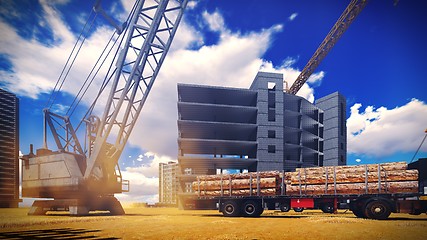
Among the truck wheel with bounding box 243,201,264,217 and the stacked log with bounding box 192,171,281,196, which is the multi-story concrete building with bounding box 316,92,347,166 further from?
the truck wheel with bounding box 243,201,264,217

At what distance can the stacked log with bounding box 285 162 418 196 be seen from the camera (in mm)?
17047

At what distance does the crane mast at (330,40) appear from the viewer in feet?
176

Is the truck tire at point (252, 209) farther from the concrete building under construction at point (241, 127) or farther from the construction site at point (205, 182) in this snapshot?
the concrete building under construction at point (241, 127)

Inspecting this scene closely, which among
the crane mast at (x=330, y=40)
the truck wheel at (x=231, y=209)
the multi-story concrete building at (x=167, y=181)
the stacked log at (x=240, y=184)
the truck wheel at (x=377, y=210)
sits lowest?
the multi-story concrete building at (x=167, y=181)

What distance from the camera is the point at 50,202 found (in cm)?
2408

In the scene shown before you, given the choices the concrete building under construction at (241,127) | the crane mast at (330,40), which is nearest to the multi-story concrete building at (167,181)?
the crane mast at (330,40)

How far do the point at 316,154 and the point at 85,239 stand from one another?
173 feet

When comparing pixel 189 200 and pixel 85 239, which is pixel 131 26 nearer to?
pixel 189 200

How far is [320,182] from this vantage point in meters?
18.8

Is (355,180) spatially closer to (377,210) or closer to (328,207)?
(377,210)

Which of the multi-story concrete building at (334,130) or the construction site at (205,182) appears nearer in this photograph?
the construction site at (205,182)

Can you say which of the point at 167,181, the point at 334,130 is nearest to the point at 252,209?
the point at 334,130

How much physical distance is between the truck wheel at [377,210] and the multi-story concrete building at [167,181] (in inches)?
4478

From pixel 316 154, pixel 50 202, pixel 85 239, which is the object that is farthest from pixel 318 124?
pixel 85 239
